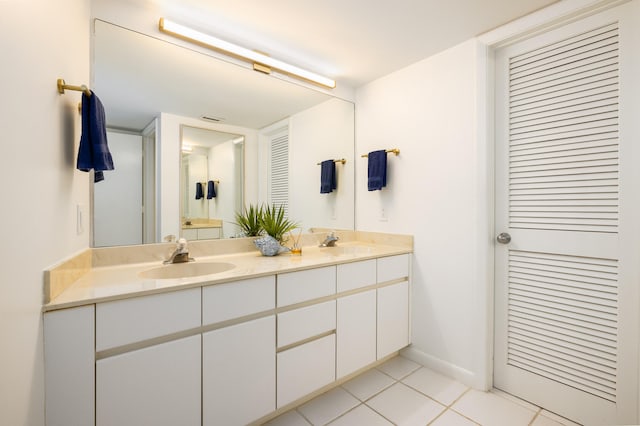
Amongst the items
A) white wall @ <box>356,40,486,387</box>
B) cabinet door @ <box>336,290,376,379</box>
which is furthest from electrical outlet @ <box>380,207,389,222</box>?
cabinet door @ <box>336,290,376,379</box>

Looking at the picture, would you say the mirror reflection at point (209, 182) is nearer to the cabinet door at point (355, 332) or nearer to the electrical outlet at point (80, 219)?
the electrical outlet at point (80, 219)

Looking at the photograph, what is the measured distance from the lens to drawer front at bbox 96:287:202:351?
1.00 meters

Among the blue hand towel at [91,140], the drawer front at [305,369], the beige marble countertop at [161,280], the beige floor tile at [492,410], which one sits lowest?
the beige floor tile at [492,410]

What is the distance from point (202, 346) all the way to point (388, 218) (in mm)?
1598

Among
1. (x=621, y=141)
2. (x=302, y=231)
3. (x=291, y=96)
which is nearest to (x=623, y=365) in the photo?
(x=621, y=141)

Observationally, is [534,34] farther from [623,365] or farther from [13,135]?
[13,135]

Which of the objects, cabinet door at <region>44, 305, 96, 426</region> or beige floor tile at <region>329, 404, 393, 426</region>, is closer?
cabinet door at <region>44, 305, 96, 426</region>

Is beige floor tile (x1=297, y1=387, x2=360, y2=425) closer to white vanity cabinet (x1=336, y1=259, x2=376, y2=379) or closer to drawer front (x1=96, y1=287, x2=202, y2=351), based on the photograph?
white vanity cabinet (x1=336, y1=259, x2=376, y2=379)

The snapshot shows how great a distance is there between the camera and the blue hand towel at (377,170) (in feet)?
7.27

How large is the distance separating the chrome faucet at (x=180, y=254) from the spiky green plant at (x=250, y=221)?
0.42 metres

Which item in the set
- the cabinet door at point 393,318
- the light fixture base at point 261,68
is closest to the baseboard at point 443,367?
the cabinet door at point 393,318

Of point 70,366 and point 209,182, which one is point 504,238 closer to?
point 209,182

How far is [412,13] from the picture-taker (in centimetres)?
158

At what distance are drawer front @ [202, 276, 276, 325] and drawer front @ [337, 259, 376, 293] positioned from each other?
0.45 meters
